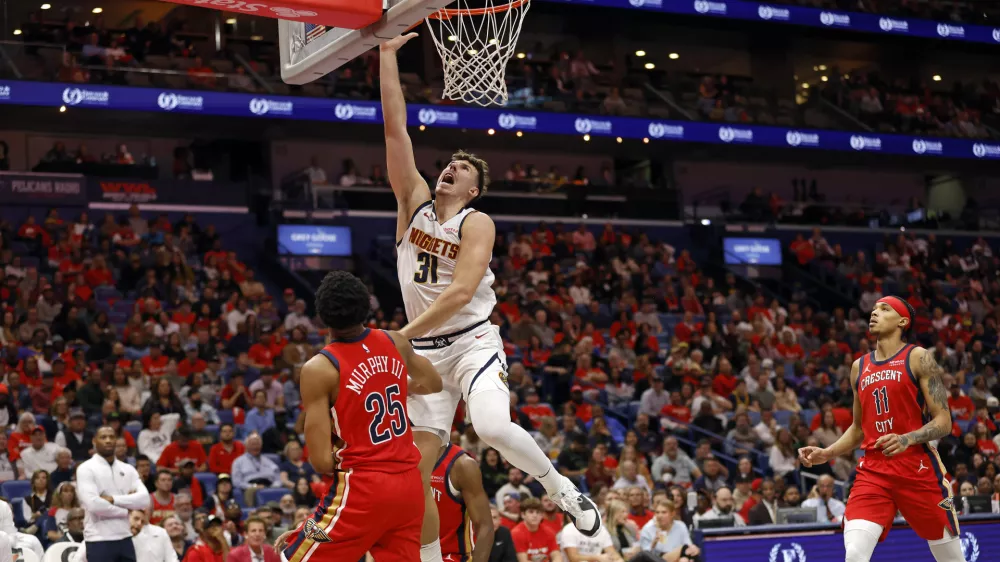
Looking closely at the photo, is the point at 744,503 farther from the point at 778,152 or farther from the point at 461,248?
A: the point at 778,152

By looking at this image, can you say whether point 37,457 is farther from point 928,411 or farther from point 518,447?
point 928,411

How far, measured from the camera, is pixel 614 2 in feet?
84.6

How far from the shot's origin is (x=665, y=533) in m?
12.5

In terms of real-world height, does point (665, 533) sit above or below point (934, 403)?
below

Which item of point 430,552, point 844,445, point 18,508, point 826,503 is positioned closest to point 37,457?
point 18,508

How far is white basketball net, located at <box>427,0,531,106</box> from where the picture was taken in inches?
365

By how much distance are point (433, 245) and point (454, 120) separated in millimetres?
17794

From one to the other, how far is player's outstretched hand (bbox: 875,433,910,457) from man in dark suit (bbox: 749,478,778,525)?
5060 mm

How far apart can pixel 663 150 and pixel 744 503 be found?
16.8 m

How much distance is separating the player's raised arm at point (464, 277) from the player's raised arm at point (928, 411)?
3.17 m

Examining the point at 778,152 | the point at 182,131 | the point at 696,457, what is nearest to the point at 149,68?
the point at 182,131

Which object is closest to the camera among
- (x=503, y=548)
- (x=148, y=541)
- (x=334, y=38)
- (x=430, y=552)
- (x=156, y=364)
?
→ (x=430, y=552)

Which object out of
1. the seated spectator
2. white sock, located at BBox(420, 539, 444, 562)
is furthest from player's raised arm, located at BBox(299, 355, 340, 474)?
the seated spectator

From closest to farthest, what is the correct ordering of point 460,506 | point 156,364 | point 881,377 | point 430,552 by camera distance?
1. point 430,552
2. point 460,506
3. point 881,377
4. point 156,364
